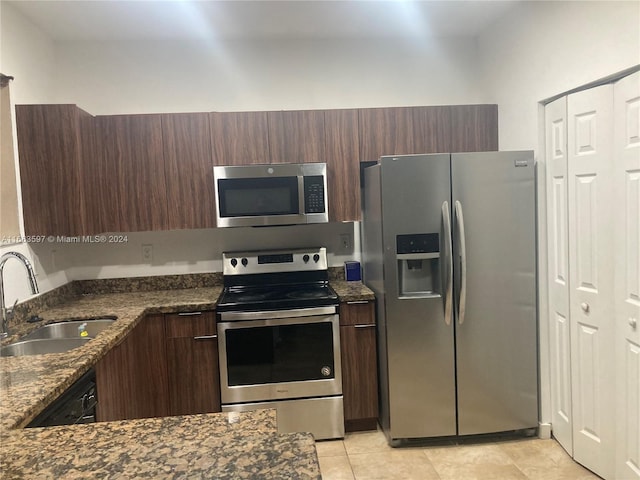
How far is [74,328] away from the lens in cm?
270

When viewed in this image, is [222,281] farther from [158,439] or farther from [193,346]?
[158,439]

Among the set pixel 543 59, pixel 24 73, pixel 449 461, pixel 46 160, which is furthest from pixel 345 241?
pixel 24 73

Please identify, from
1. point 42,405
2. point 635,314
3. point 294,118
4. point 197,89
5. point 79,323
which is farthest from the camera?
point 197,89

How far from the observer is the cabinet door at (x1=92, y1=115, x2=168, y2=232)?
124 inches

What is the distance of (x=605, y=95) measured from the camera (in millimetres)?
2326

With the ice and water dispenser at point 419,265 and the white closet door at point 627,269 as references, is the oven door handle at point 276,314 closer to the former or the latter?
the ice and water dispenser at point 419,265

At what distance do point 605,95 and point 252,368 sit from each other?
2339 mm

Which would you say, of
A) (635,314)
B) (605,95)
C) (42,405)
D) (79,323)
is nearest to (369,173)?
(605,95)

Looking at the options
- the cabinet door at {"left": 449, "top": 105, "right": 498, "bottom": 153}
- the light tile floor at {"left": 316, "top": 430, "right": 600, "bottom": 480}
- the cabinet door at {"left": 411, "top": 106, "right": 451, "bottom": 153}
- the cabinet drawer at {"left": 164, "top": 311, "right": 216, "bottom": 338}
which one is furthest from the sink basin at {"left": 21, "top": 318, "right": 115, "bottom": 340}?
the cabinet door at {"left": 449, "top": 105, "right": 498, "bottom": 153}

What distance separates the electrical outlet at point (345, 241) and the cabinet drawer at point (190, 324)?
43.3 inches

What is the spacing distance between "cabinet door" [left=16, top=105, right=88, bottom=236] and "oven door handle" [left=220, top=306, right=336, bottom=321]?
1.07 meters

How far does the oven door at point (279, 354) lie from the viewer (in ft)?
9.84

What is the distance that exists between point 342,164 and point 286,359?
1.28 metres

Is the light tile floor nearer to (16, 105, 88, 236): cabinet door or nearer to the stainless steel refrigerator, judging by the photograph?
the stainless steel refrigerator
